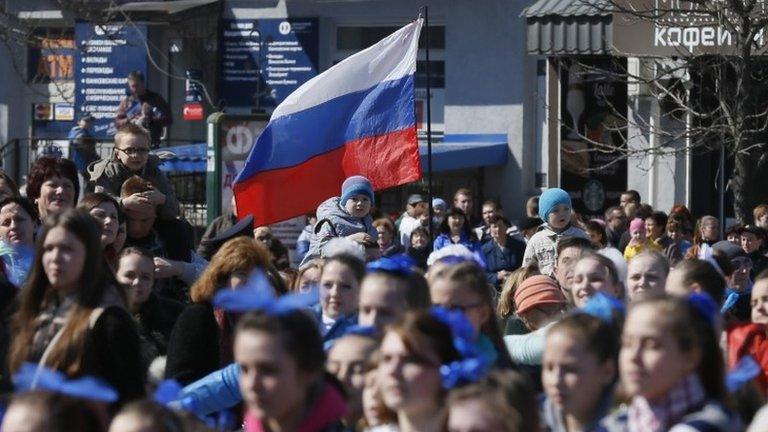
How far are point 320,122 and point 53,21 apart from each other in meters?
14.7

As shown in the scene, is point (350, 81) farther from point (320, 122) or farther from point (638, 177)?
point (638, 177)

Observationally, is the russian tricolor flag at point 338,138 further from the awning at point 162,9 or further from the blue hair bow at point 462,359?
the awning at point 162,9

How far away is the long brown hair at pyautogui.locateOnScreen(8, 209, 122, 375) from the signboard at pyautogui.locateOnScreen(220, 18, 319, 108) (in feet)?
60.4

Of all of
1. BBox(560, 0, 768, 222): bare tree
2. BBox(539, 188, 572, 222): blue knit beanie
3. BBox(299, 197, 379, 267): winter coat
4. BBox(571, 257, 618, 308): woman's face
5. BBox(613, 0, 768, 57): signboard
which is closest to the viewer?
BBox(571, 257, 618, 308): woman's face

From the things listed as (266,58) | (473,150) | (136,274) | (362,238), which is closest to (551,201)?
(362,238)

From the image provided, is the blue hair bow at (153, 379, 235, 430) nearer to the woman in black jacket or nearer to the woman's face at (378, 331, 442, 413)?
the woman in black jacket

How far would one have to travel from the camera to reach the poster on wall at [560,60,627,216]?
826 inches

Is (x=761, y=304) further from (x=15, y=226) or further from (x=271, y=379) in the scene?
(x=15, y=226)

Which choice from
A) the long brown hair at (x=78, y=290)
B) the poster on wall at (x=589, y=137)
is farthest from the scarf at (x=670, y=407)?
the poster on wall at (x=589, y=137)

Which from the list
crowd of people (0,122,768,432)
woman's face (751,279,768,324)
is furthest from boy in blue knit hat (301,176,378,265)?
woman's face (751,279,768,324)

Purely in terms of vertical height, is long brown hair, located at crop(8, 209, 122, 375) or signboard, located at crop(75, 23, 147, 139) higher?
signboard, located at crop(75, 23, 147, 139)

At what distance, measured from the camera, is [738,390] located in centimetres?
520

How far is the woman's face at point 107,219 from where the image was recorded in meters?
8.25

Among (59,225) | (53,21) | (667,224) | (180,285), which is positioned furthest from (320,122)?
(53,21)
